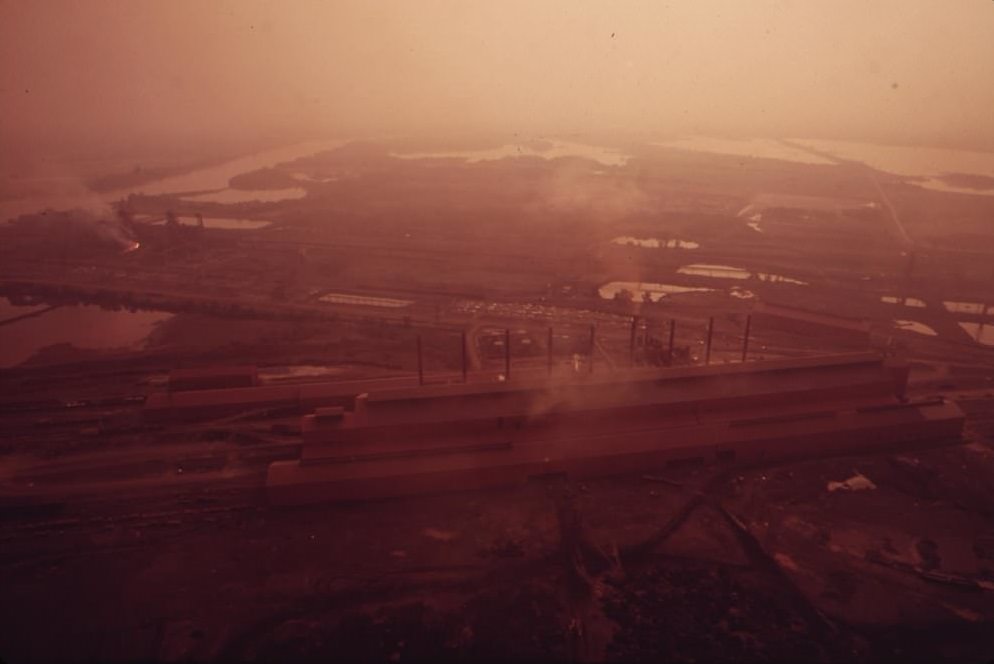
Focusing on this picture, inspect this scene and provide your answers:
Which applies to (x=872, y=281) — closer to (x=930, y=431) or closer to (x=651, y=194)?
(x=930, y=431)

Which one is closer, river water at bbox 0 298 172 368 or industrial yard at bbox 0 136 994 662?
industrial yard at bbox 0 136 994 662

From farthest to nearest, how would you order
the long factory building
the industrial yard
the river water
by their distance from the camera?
1. the river water
2. the long factory building
3. the industrial yard

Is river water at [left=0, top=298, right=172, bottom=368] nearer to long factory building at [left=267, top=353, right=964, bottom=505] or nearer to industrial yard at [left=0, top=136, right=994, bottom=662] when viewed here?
industrial yard at [left=0, top=136, right=994, bottom=662]

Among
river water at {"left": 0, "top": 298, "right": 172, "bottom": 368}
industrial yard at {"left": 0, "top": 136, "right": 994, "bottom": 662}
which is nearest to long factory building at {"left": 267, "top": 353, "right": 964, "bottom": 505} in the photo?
industrial yard at {"left": 0, "top": 136, "right": 994, "bottom": 662}

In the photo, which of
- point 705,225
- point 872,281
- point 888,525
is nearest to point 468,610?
point 888,525

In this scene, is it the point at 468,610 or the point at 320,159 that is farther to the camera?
the point at 320,159

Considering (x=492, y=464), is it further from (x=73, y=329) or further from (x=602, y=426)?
(x=73, y=329)
